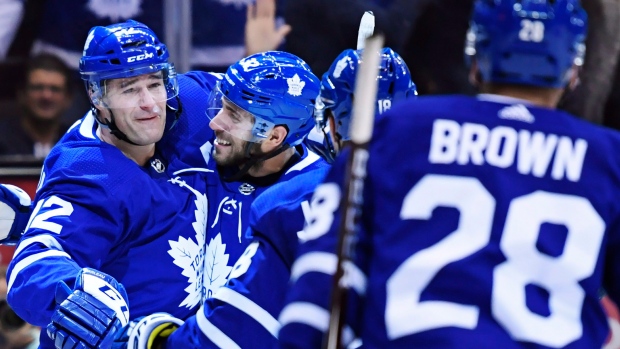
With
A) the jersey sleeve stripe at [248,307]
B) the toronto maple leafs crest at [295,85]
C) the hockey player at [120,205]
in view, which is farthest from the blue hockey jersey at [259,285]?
the toronto maple leafs crest at [295,85]

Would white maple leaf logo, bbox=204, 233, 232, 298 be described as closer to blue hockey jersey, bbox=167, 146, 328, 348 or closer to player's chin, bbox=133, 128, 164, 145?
player's chin, bbox=133, 128, 164, 145

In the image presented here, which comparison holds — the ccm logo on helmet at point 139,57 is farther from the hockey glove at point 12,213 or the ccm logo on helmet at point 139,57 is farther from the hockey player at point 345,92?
the hockey player at point 345,92

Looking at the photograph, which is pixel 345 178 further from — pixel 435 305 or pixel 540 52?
pixel 540 52

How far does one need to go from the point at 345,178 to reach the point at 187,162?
148cm

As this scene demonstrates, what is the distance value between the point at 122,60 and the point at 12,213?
626 mm

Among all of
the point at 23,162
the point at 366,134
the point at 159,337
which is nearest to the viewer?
the point at 366,134

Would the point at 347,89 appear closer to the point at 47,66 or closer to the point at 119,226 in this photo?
the point at 119,226

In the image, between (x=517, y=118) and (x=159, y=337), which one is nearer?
(x=517, y=118)

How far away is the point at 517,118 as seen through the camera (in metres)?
1.59

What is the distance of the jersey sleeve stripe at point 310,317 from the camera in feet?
5.23

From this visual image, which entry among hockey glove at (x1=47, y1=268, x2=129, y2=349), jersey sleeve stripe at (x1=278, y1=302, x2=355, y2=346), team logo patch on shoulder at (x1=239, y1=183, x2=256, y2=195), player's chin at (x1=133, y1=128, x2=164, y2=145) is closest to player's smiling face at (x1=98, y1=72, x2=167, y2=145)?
player's chin at (x1=133, y1=128, x2=164, y2=145)

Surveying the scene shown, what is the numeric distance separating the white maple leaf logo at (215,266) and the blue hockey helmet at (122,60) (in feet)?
1.52

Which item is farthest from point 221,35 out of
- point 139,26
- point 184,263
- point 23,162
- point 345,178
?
point 345,178

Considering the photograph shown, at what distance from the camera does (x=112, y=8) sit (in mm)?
4891
